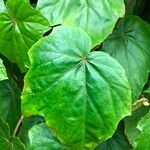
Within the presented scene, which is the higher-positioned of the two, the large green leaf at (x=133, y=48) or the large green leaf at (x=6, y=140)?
the large green leaf at (x=133, y=48)

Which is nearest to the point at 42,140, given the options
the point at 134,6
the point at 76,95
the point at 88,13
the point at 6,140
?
the point at 6,140

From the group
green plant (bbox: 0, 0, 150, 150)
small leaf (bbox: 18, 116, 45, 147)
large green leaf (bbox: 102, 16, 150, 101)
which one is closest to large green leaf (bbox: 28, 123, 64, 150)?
green plant (bbox: 0, 0, 150, 150)

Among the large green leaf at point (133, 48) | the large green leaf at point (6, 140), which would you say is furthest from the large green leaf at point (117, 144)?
the large green leaf at point (6, 140)

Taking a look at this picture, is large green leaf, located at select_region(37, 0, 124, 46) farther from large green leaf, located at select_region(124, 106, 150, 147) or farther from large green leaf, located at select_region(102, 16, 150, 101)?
large green leaf, located at select_region(124, 106, 150, 147)

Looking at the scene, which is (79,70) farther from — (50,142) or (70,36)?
(50,142)

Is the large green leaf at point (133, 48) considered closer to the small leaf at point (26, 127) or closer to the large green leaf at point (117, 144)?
the large green leaf at point (117, 144)
